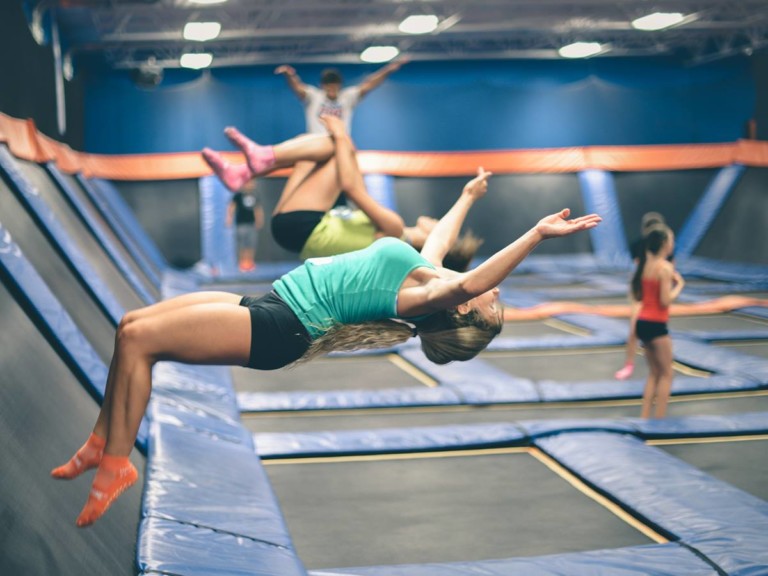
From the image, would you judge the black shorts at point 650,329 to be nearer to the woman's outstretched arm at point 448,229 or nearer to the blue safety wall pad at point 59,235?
the woman's outstretched arm at point 448,229

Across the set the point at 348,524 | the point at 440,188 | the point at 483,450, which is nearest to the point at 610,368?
the point at 483,450

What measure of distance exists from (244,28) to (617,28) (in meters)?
4.69

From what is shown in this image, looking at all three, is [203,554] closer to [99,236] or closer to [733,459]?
[733,459]

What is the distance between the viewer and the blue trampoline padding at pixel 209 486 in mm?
2531

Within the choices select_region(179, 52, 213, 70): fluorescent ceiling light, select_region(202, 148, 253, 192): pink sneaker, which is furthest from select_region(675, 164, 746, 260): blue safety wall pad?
select_region(202, 148, 253, 192): pink sneaker

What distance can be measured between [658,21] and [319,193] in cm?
880

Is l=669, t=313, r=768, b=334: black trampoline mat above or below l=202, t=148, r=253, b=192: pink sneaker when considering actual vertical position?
below

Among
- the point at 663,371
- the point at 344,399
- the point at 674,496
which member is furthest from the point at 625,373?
the point at 674,496

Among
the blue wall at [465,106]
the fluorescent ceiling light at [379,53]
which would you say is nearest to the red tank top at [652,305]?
the blue wall at [465,106]

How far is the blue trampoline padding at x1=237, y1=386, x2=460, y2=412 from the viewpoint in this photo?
4.34 meters

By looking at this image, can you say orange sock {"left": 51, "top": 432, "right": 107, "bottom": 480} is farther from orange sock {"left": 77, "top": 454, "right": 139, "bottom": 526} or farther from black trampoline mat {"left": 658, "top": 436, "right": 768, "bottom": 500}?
black trampoline mat {"left": 658, "top": 436, "right": 768, "bottom": 500}

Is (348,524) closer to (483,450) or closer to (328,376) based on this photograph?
(483,450)

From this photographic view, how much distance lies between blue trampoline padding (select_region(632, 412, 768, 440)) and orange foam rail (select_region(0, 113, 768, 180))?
7534 millimetres

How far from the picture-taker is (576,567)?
243 cm
